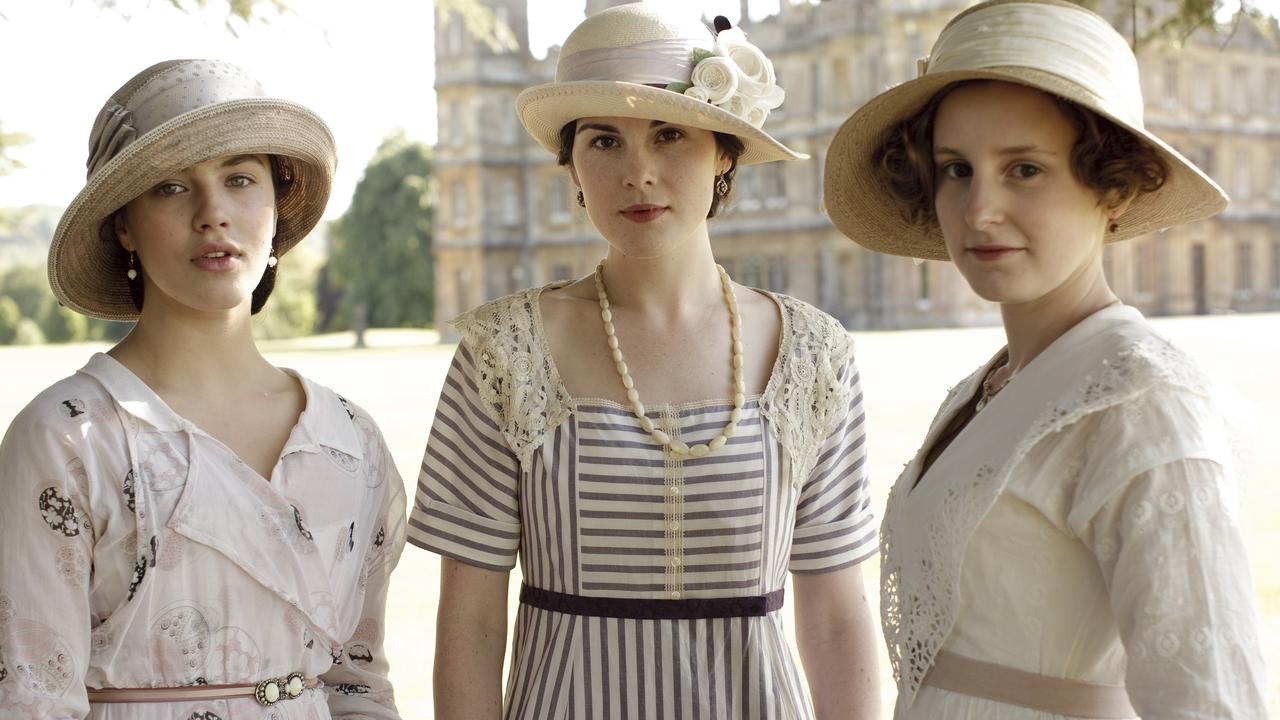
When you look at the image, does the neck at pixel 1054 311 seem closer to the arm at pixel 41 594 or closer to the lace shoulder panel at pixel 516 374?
the lace shoulder panel at pixel 516 374

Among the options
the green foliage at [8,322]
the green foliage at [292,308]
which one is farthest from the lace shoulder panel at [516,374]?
the green foliage at [8,322]

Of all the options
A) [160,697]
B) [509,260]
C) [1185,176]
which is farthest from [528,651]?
[509,260]

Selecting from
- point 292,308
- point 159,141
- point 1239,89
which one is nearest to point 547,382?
point 159,141

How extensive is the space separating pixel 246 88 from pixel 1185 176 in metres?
1.34

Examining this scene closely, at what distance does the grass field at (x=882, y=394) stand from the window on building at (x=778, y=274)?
626 centimetres

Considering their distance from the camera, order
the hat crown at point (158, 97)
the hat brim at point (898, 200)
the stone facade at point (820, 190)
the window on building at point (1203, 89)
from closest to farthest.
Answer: the hat brim at point (898, 200) < the hat crown at point (158, 97) < the stone facade at point (820, 190) < the window on building at point (1203, 89)

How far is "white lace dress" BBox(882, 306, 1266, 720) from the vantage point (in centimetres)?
137

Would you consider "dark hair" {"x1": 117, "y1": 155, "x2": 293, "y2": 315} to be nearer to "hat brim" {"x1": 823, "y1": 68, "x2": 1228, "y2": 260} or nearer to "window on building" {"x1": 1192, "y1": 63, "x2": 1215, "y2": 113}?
"hat brim" {"x1": 823, "y1": 68, "x2": 1228, "y2": 260}

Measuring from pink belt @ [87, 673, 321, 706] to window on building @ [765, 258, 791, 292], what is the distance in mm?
37578

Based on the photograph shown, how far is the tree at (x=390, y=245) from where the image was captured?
47.3 m

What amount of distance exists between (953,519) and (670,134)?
824 mm

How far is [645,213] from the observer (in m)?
2.11

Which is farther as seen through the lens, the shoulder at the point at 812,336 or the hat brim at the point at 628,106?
the shoulder at the point at 812,336

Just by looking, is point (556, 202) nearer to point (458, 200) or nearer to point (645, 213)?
point (458, 200)
